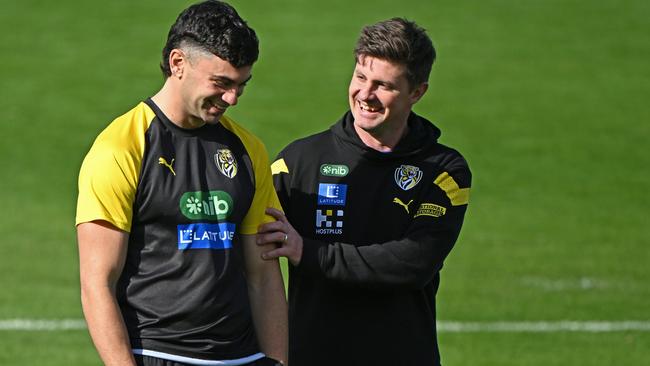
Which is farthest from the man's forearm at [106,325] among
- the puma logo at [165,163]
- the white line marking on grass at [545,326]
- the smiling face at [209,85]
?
the white line marking on grass at [545,326]

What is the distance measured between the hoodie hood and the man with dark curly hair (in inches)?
36.5

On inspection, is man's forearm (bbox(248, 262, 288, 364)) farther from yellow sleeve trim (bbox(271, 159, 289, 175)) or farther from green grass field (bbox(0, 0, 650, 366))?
green grass field (bbox(0, 0, 650, 366))

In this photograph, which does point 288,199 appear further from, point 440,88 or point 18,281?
point 440,88

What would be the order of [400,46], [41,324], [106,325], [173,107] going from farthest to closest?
[41,324]
[400,46]
[173,107]
[106,325]

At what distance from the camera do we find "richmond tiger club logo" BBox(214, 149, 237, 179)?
4.68 m

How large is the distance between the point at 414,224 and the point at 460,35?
55.6 feet

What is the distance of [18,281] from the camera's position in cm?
1201

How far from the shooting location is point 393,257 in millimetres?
5336

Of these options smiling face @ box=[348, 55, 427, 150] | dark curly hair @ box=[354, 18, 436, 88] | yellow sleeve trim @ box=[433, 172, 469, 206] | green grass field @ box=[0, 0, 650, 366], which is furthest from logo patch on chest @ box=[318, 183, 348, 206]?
green grass field @ box=[0, 0, 650, 366]

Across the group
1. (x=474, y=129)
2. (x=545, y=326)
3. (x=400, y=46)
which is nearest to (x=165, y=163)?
(x=400, y=46)

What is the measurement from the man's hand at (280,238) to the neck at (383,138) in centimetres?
65

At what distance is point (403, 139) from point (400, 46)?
0.48 m

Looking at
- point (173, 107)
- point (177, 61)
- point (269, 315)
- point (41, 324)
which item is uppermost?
point (177, 61)

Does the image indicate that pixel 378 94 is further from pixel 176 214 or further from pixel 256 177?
pixel 176 214
